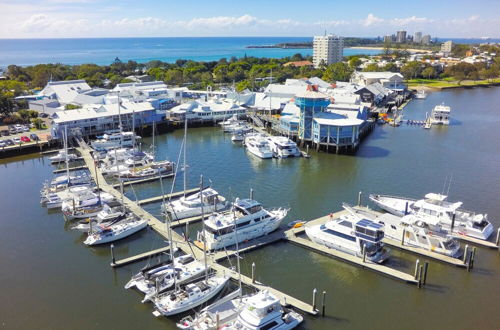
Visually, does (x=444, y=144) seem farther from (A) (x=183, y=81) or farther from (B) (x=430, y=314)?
(A) (x=183, y=81)

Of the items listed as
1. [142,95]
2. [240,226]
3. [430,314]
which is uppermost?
[142,95]

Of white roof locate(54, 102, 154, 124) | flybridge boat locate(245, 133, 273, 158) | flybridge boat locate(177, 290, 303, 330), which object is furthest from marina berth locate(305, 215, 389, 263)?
white roof locate(54, 102, 154, 124)

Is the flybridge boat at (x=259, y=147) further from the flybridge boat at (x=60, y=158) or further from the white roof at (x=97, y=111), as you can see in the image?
the flybridge boat at (x=60, y=158)

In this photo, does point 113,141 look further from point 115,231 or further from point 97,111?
point 115,231

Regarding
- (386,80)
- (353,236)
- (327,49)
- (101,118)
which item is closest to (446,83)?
(386,80)

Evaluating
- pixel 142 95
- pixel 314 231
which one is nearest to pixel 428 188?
pixel 314 231

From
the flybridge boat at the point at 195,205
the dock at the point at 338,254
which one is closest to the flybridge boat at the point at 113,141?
the flybridge boat at the point at 195,205
